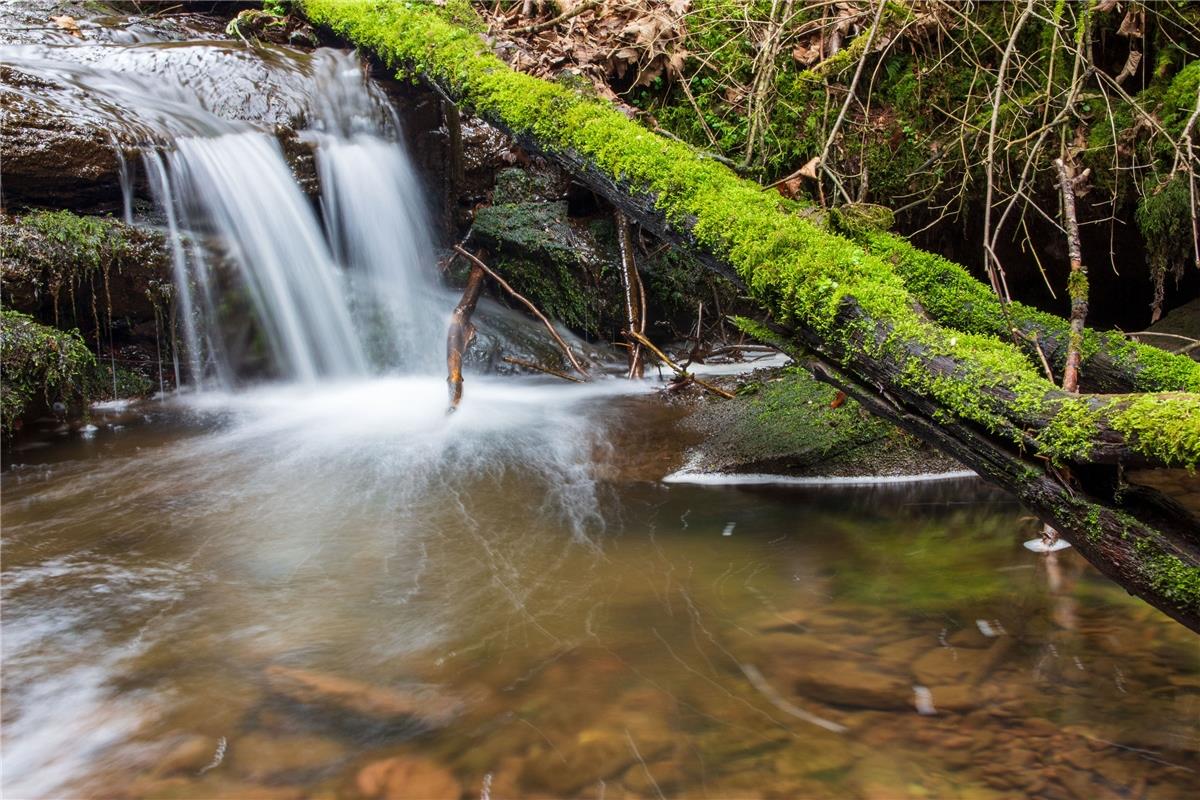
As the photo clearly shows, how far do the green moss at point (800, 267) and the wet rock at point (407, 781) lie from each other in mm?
1930

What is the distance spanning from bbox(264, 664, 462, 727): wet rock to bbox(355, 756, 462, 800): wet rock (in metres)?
0.18

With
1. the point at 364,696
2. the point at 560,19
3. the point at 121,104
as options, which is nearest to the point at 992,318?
the point at 364,696

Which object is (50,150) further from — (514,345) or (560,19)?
(560,19)

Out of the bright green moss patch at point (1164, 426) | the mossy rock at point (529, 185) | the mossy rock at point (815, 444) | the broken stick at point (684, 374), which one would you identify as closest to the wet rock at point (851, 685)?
the bright green moss patch at point (1164, 426)

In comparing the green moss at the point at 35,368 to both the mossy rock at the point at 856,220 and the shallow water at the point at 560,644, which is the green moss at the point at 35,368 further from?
the mossy rock at the point at 856,220

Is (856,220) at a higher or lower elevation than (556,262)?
higher

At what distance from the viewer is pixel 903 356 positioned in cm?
281

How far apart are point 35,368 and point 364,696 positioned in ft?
13.5

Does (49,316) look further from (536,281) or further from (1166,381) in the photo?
(1166,381)

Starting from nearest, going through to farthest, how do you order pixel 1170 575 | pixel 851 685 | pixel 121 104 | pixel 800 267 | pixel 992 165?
pixel 1170 575 < pixel 851 685 < pixel 800 267 < pixel 992 165 < pixel 121 104

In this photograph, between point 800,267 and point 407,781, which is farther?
point 800,267

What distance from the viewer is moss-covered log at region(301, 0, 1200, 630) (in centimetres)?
216

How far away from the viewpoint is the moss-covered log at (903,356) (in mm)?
2164

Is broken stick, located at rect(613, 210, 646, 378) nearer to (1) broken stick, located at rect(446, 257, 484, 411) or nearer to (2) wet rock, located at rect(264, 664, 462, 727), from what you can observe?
(1) broken stick, located at rect(446, 257, 484, 411)
